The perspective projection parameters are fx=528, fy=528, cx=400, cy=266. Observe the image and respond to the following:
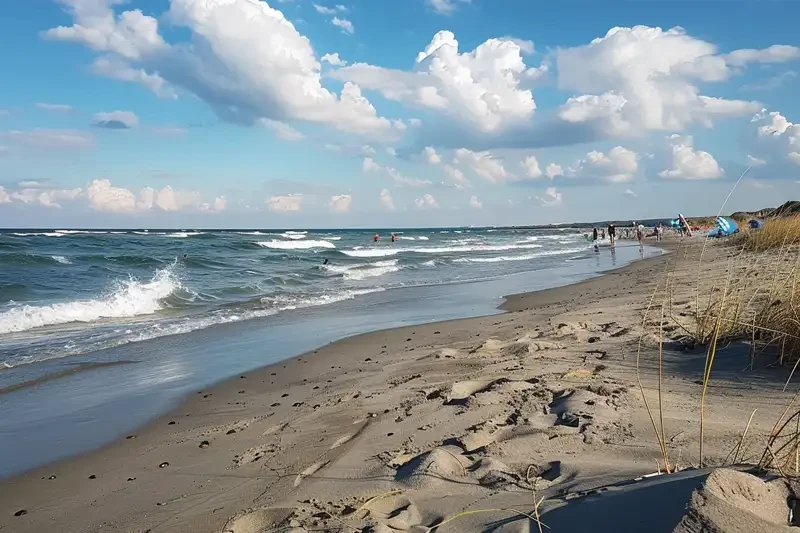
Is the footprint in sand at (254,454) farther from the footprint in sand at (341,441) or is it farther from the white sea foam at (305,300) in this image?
the white sea foam at (305,300)

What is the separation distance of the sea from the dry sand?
0.86 metres

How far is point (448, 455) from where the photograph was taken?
3.18m

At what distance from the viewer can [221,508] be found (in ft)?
10.0

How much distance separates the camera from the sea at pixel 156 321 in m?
5.70

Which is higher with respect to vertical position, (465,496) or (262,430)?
(465,496)

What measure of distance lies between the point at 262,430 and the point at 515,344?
331 centimetres

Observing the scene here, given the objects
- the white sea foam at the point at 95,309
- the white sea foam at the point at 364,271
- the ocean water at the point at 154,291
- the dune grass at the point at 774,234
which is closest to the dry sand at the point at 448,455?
the ocean water at the point at 154,291

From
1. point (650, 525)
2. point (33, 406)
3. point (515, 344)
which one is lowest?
point (33, 406)

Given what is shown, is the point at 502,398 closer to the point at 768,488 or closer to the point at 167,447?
the point at 768,488

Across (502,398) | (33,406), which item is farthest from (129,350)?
(502,398)

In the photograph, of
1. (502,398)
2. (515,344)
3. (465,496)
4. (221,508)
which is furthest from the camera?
(515,344)

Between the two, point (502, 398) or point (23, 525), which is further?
point (502, 398)

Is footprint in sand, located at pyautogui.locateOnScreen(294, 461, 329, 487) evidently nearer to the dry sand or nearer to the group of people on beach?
the dry sand

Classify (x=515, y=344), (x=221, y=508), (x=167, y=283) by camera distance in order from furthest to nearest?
(x=167, y=283) < (x=515, y=344) < (x=221, y=508)
